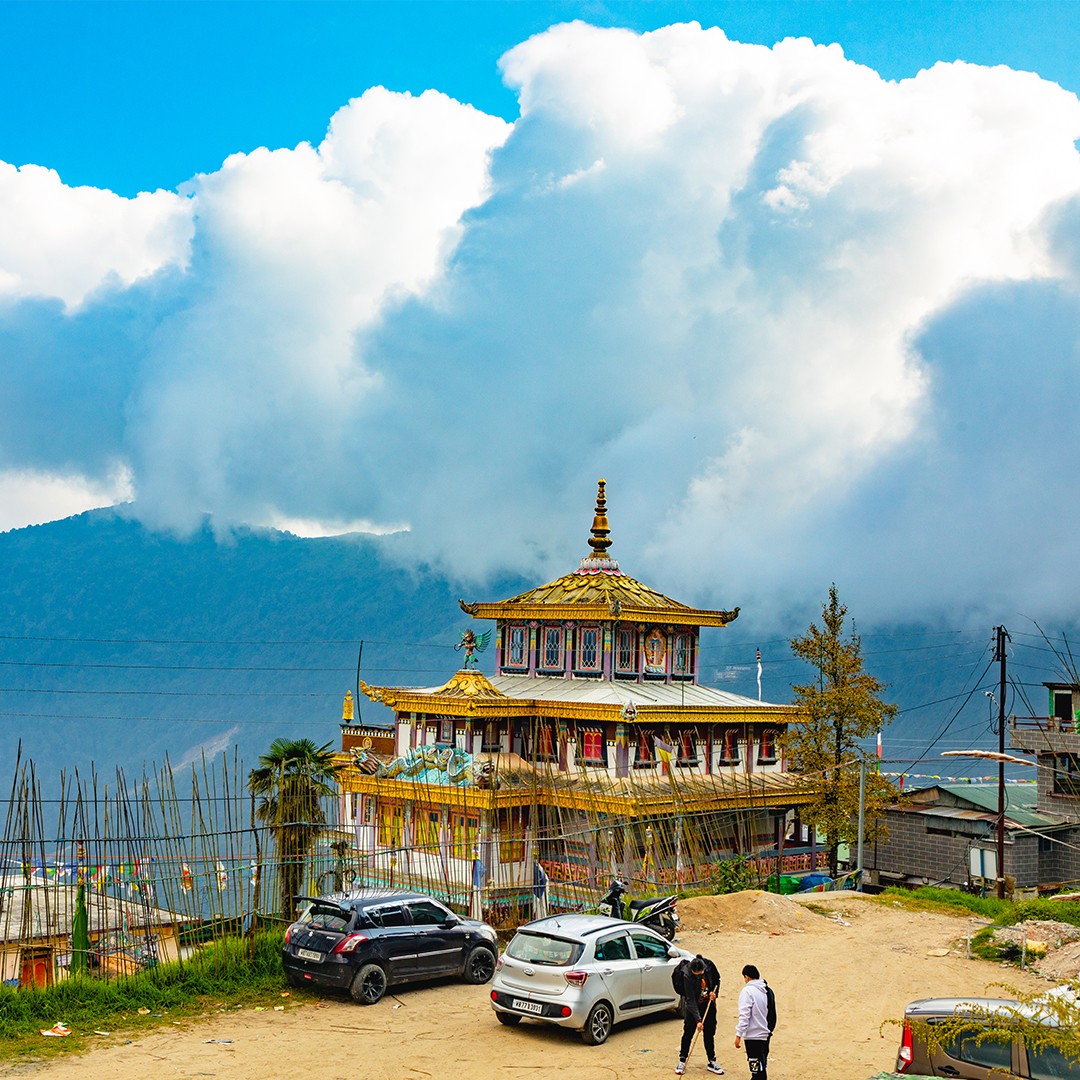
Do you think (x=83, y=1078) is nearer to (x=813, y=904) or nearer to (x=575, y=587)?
(x=813, y=904)

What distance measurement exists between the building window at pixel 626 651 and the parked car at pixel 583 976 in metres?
26.3

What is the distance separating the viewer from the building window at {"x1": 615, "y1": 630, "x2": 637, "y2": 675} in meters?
43.6

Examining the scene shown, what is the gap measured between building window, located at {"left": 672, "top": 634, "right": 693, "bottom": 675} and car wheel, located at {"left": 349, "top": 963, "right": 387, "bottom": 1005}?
27.7 metres

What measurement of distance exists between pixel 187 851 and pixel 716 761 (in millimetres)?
23064

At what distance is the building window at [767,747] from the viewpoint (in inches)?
1688

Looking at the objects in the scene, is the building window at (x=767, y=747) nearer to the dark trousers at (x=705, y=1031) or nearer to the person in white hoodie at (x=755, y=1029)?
the dark trousers at (x=705, y=1031)

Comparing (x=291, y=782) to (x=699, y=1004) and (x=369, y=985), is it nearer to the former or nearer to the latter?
(x=369, y=985)

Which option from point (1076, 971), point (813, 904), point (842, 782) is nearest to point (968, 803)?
point (842, 782)

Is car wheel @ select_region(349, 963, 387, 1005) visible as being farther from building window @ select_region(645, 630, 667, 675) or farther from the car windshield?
building window @ select_region(645, 630, 667, 675)

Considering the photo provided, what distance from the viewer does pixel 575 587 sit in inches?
1786

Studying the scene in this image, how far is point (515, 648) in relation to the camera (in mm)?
46219

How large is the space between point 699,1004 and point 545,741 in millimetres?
25770

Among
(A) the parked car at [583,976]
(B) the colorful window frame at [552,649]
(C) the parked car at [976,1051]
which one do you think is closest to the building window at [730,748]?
(B) the colorful window frame at [552,649]

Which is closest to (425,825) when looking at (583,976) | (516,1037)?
(516,1037)
